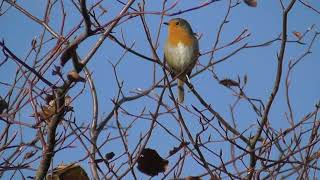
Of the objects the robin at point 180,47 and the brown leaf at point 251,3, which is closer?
the brown leaf at point 251,3

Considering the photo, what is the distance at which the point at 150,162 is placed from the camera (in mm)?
2297

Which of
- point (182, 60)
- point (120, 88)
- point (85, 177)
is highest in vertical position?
point (182, 60)

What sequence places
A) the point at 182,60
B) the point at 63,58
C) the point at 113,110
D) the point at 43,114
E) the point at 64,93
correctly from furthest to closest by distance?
the point at 182,60, the point at 113,110, the point at 43,114, the point at 64,93, the point at 63,58

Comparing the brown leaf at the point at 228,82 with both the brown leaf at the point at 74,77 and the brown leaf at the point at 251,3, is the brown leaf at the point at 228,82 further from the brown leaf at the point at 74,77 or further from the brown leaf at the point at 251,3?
the brown leaf at the point at 74,77

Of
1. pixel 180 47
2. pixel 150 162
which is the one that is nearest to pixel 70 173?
pixel 150 162

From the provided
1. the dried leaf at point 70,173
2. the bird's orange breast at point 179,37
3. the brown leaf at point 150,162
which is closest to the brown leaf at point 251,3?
the brown leaf at point 150,162

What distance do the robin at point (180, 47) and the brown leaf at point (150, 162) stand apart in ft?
9.04

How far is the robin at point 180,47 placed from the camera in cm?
510

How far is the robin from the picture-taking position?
16.7ft

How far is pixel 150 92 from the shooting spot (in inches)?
113

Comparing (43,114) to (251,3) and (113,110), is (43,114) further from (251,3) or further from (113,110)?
(251,3)

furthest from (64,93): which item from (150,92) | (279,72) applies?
(279,72)

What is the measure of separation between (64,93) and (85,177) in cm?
45

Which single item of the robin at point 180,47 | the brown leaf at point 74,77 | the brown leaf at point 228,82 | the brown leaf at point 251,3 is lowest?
the brown leaf at point 74,77
